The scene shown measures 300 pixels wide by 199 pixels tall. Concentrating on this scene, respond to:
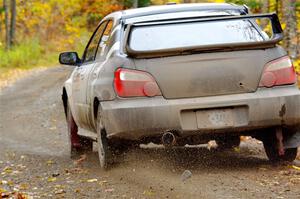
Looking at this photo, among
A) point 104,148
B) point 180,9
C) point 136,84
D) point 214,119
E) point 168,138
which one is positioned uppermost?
point 180,9

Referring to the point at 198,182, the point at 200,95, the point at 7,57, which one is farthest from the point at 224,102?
the point at 7,57

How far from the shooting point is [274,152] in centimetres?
782

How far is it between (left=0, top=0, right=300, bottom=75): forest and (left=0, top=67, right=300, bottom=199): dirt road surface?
9.46m

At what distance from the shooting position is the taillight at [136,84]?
6863 mm

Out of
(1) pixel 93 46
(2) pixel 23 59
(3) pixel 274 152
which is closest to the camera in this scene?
(3) pixel 274 152

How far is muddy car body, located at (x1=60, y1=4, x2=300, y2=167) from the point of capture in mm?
6848

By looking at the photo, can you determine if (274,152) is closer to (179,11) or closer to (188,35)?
(188,35)

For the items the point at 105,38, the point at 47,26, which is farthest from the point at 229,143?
the point at 47,26

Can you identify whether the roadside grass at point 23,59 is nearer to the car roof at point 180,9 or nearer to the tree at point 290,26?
the tree at point 290,26

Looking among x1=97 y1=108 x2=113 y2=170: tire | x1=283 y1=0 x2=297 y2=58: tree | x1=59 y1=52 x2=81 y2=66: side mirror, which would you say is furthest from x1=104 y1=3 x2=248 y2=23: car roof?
x1=283 y1=0 x2=297 y2=58: tree

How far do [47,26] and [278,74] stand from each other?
4948 cm

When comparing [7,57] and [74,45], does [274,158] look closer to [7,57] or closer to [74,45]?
[7,57]

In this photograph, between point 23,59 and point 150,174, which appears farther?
point 23,59

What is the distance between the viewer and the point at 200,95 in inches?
271
